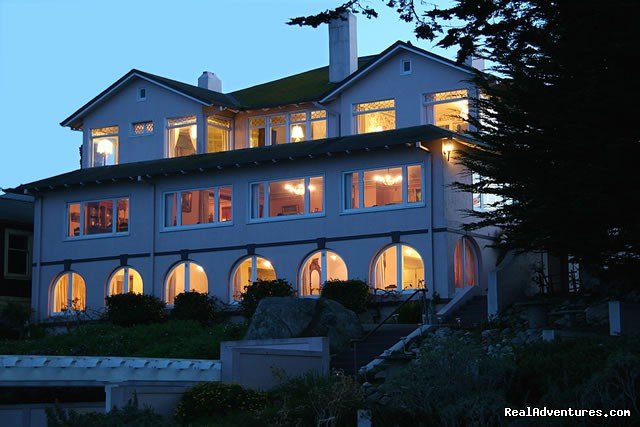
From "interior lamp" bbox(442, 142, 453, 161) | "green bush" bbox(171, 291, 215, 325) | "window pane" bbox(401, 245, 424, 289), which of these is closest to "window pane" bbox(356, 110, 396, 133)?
"interior lamp" bbox(442, 142, 453, 161)

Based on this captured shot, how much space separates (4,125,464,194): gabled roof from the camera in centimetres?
3469

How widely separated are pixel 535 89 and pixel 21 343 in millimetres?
18736

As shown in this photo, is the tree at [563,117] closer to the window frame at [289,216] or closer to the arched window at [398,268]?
the arched window at [398,268]

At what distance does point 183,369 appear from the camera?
80.1ft

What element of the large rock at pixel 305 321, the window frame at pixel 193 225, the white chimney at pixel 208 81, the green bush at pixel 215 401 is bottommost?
the green bush at pixel 215 401

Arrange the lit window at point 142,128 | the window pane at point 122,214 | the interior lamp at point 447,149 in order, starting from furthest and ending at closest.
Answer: the lit window at point 142,128
the window pane at point 122,214
the interior lamp at point 447,149

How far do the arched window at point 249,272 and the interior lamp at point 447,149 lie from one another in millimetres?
6857

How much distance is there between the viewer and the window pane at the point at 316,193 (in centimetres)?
3653

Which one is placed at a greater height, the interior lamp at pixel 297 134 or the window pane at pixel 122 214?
the interior lamp at pixel 297 134

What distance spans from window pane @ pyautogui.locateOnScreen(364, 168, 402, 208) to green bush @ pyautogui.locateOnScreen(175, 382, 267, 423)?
42.6 ft

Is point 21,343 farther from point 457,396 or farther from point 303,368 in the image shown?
point 457,396

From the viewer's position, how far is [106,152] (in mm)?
41844

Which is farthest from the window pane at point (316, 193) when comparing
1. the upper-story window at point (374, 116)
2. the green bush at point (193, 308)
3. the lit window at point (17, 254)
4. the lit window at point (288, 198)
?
the lit window at point (17, 254)

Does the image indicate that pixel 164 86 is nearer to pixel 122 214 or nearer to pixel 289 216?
pixel 122 214
